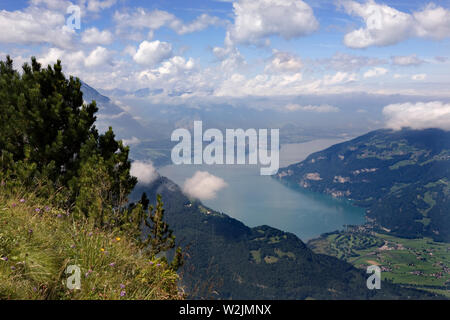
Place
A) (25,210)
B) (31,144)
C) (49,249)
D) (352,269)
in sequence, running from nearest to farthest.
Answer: (49,249), (25,210), (31,144), (352,269)

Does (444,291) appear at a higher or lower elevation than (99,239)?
lower

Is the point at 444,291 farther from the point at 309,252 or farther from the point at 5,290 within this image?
the point at 5,290

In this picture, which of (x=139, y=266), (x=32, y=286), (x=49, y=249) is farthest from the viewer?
(x=139, y=266)

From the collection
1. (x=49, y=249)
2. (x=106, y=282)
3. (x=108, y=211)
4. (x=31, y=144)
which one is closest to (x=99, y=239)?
(x=49, y=249)
